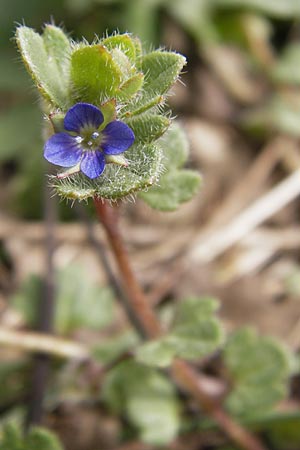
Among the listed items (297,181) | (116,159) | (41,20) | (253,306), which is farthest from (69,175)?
(41,20)

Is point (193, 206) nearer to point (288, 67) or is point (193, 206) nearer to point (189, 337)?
point (288, 67)

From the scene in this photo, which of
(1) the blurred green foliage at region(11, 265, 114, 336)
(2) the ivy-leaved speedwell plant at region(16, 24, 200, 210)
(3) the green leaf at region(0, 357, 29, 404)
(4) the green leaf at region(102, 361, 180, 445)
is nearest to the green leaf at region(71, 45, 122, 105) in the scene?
(2) the ivy-leaved speedwell plant at region(16, 24, 200, 210)

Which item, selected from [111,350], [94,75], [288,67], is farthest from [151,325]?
[288,67]

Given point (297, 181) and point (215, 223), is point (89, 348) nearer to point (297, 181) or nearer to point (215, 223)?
point (215, 223)

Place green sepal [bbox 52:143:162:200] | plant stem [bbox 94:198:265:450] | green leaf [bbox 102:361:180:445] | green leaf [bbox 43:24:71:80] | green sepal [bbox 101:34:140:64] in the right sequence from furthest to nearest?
green leaf [bbox 102:361:180:445] → plant stem [bbox 94:198:265:450] → green leaf [bbox 43:24:71:80] → green sepal [bbox 101:34:140:64] → green sepal [bbox 52:143:162:200]

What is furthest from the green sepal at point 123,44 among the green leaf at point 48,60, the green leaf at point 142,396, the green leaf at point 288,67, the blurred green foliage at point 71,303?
the green leaf at point 288,67

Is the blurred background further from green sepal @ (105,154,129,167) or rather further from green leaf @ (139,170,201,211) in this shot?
green sepal @ (105,154,129,167)
